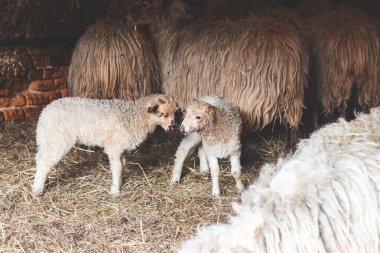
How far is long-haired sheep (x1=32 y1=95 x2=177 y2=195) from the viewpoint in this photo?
13.1 ft

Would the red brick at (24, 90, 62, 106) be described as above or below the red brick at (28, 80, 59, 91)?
below

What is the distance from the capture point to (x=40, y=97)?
6707 millimetres

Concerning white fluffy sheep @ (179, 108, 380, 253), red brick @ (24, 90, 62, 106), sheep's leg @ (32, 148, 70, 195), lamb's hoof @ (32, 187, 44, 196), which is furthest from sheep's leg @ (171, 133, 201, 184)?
red brick @ (24, 90, 62, 106)

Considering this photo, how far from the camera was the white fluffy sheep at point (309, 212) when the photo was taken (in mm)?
1967

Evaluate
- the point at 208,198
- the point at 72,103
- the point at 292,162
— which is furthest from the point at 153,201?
the point at 292,162

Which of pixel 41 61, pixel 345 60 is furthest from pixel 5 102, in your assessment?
pixel 345 60

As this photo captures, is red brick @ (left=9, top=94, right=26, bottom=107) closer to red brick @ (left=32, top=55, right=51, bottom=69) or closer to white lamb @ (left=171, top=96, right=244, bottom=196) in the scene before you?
red brick @ (left=32, top=55, right=51, bottom=69)

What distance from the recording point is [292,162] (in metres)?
2.25

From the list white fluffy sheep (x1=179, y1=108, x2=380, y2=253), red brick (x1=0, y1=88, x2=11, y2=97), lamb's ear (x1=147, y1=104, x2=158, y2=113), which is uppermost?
white fluffy sheep (x1=179, y1=108, x2=380, y2=253)

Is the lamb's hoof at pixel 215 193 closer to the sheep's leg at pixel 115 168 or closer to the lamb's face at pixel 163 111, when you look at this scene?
the lamb's face at pixel 163 111

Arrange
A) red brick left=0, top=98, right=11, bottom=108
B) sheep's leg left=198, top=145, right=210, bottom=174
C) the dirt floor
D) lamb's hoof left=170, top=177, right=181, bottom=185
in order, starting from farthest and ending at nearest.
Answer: red brick left=0, top=98, right=11, bottom=108 → sheep's leg left=198, top=145, right=210, bottom=174 → lamb's hoof left=170, top=177, right=181, bottom=185 → the dirt floor

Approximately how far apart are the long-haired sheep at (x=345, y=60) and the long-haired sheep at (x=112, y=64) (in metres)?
1.65

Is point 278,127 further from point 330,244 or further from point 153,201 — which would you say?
point 330,244

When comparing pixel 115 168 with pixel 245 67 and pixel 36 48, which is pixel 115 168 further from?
pixel 36 48
